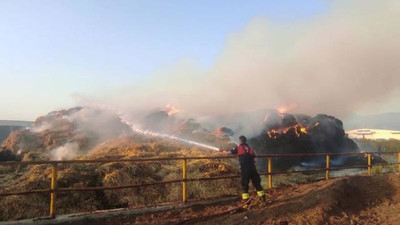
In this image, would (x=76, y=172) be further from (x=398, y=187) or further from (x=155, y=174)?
(x=398, y=187)

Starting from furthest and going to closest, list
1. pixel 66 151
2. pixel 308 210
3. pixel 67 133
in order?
pixel 67 133
pixel 66 151
pixel 308 210

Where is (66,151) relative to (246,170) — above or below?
below

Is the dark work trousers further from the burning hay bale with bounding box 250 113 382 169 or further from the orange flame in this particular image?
the orange flame

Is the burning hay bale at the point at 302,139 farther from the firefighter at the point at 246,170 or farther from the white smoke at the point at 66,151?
the firefighter at the point at 246,170

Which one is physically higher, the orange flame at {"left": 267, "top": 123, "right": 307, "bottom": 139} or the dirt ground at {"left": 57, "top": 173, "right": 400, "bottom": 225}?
the orange flame at {"left": 267, "top": 123, "right": 307, "bottom": 139}

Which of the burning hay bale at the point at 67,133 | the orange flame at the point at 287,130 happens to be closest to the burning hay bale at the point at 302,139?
the orange flame at the point at 287,130

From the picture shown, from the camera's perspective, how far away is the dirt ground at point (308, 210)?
8.11 metres

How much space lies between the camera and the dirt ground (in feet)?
26.6

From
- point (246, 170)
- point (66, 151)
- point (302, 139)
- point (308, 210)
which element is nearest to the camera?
point (308, 210)

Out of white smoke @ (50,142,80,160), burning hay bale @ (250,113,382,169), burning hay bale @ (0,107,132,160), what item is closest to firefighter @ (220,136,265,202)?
white smoke @ (50,142,80,160)

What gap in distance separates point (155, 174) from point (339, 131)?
2564 centimetres

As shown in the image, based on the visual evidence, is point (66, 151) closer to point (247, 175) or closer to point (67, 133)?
point (67, 133)

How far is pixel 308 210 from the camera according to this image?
8.95 metres

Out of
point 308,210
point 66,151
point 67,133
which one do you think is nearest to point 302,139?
point 66,151
